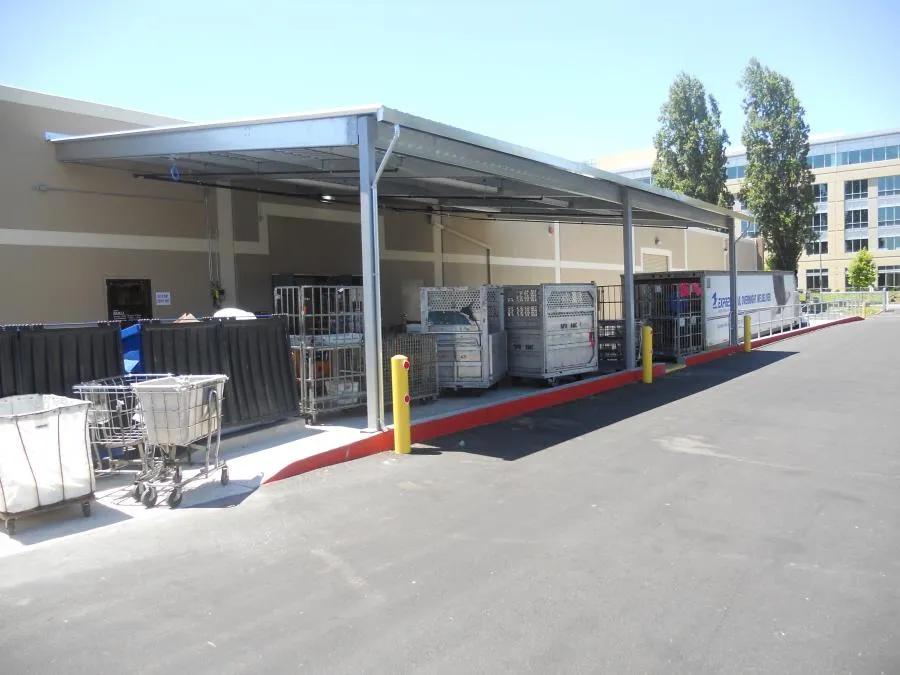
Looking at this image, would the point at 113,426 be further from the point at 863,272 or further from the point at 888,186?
the point at 888,186

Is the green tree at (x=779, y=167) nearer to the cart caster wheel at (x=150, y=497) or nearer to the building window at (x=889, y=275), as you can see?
the building window at (x=889, y=275)

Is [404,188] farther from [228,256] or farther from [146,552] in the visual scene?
[146,552]

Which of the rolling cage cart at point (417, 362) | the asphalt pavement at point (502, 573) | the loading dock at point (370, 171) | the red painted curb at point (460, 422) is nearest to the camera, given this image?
the asphalt pavement at point (502, 573)

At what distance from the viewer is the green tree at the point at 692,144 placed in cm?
4369

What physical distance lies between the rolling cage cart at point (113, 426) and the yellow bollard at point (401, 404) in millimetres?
2749

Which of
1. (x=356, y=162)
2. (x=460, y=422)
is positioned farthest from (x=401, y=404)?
(x=356, y=162)

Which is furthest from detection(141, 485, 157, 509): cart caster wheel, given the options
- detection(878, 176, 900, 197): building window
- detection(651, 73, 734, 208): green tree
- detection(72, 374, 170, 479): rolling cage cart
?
detection(878, 176, 900, 197): building window

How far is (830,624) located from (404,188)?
13355mm

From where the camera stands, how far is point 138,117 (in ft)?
43.4

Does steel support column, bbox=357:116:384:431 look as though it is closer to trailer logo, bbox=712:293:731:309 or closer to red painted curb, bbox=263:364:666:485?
red painted curb, bbox=263:364:666:485

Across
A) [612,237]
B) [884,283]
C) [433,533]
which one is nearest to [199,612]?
[433,533]

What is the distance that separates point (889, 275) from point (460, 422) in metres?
75.0

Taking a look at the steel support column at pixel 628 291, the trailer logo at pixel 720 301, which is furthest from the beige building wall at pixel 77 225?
the trailer logo at pixel 720 301

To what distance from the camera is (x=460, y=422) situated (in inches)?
413
